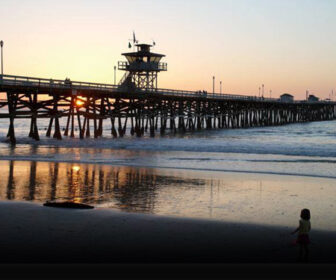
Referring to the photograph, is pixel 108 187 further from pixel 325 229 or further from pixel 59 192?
pixel 325 229

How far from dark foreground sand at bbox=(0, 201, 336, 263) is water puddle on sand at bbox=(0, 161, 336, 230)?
31.3 inches

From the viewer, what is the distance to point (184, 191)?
1262 centimetres

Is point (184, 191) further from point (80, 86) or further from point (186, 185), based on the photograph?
point (80, 86)

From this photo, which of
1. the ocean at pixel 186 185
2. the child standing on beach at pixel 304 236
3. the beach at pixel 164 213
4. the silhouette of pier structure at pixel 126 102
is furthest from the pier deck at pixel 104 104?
the child standing on beach at pixel 304 236

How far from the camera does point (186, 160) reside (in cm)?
2141

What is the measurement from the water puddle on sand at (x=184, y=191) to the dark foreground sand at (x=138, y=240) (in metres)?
0.80

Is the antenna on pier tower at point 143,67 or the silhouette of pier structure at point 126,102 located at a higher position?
the antenna on pier tower at point 143,67

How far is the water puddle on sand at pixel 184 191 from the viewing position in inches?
393

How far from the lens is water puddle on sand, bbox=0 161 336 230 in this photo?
9.97 metres

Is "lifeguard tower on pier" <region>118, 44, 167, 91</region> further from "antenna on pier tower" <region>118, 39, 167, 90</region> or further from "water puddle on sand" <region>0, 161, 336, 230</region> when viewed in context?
"water puddle on sand" <region>0, 161, 336, 230</region>

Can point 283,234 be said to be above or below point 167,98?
below

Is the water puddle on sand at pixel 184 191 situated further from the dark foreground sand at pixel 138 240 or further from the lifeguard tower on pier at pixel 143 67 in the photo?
the lifeguard tower on pier at pixel 143 67

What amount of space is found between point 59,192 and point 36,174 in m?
3.85

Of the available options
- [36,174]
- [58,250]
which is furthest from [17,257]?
[36,174]
